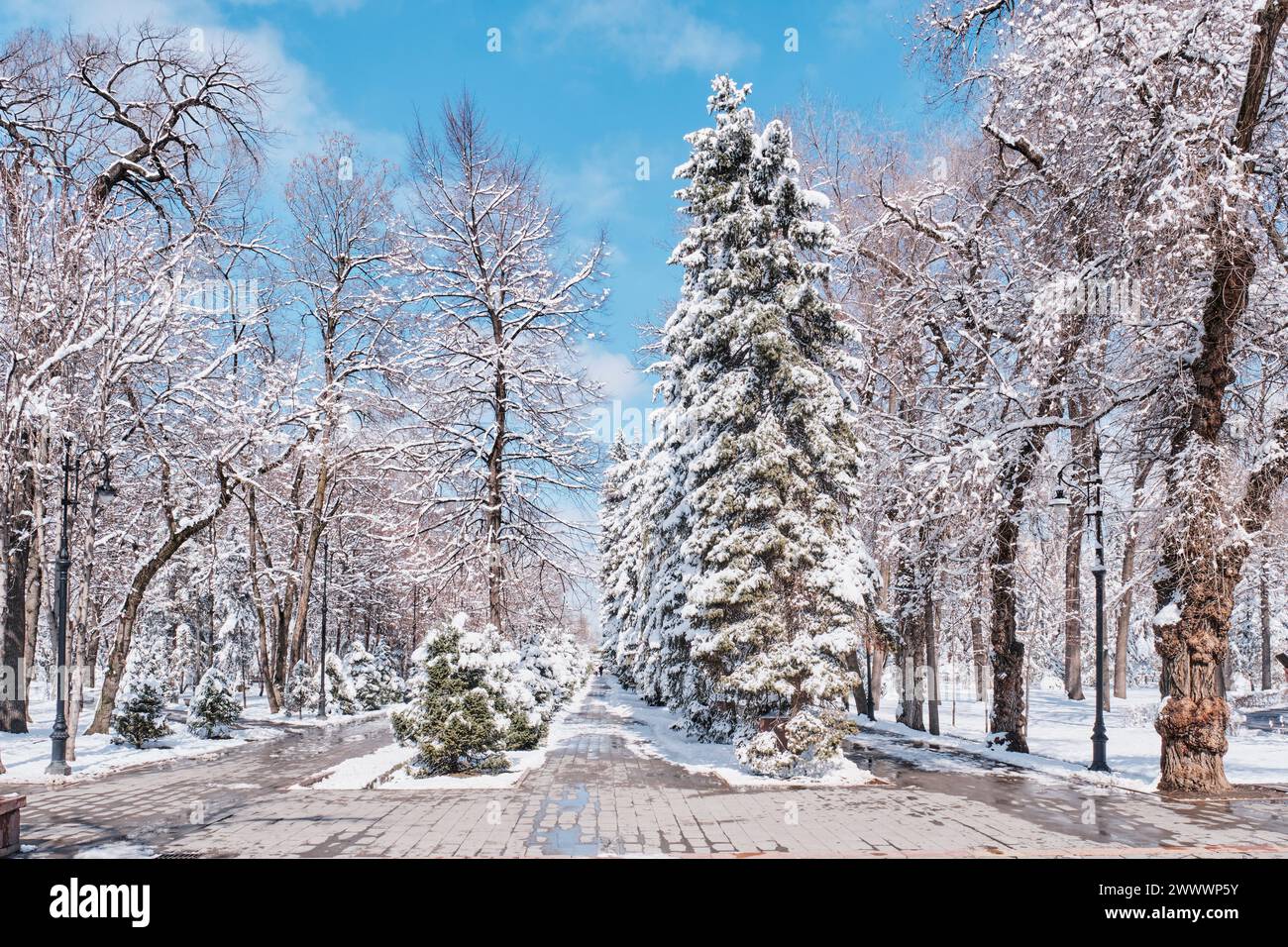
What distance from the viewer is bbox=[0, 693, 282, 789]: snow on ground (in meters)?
15.8

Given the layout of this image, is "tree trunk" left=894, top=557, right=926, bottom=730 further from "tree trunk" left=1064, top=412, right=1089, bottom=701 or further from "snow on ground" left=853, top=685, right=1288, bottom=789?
"tree trunk" left=1064, top=412, right=1089, bottom=701

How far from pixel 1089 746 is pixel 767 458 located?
13646 millimetres

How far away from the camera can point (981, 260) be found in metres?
18.3

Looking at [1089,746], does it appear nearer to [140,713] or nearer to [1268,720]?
[1268,720]

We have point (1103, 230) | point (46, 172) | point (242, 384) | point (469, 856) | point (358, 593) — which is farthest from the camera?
point (358, 593)

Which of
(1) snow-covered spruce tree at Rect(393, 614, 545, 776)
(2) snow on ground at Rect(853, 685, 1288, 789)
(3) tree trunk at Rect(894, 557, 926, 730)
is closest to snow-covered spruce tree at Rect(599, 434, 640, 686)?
(3) tree trunk at Rect(894, 557, 926, 730)

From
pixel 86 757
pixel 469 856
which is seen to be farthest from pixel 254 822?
pixel 86 757

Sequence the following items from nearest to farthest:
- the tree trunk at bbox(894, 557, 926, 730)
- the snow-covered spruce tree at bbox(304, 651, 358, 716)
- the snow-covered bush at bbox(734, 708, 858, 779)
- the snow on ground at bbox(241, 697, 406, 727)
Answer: the snow-covered bush at bbox(734, 708, 858, 779)
the tree trunk at bbox(894, 557, 926, 730)
the snow on ground at bbox(241, 697, 406, 727)
the snow-covered spruce tree at bbox(304, 651, 358, 716)

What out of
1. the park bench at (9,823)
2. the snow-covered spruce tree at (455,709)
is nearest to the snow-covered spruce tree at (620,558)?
the snow-covered spruce tree at (455,709)

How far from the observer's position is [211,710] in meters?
23.8

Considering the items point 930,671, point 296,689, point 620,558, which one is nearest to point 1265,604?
point 930,671

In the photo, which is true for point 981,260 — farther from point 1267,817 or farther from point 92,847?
point 92,847

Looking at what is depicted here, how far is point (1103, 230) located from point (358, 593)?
45.1 m

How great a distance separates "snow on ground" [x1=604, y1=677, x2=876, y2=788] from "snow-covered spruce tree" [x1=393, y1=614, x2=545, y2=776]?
3835 mm
